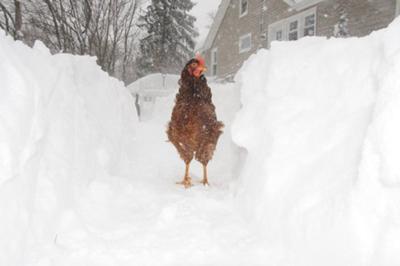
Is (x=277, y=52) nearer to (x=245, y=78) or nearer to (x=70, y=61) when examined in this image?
(x=245, y=78)

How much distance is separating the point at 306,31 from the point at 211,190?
39.4ft

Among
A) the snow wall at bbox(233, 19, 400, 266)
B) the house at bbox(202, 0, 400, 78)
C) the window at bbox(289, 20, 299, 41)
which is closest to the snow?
the snow wall at bbox(233, 19, 400, 266)

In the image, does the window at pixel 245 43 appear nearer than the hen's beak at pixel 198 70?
No

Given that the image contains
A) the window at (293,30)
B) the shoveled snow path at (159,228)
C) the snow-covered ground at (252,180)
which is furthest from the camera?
the window at (293,30)

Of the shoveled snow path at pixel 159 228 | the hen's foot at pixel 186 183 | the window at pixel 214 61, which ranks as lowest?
the hen's foot at pixel 186 183

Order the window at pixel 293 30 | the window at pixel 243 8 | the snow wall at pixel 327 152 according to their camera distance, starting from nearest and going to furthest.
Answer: the snow wall at pixel 327 152
the window at pixel 293 30
the window at pixel 243 8

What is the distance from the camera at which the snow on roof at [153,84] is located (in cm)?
2380

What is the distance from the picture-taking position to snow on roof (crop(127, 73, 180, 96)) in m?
23.8

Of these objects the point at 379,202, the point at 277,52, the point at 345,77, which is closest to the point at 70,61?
the point at 277,52

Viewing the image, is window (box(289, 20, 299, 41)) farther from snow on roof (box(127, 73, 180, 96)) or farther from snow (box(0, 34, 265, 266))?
snow (box(0, 34, 265, 266))

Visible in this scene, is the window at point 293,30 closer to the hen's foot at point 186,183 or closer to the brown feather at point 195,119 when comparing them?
the brown feather at point 195,119

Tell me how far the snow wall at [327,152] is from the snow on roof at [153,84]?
2024 centimetres

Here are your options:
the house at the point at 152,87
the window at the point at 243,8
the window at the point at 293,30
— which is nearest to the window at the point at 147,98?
the house at the point at 152,87

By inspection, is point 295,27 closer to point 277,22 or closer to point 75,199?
Answer: point 277,22
